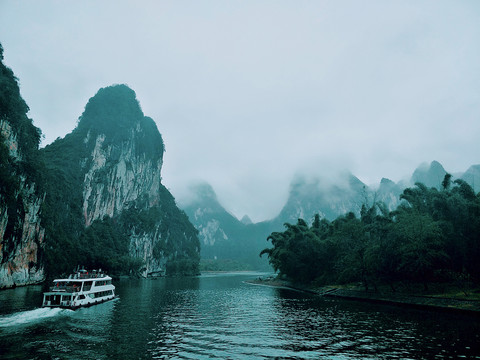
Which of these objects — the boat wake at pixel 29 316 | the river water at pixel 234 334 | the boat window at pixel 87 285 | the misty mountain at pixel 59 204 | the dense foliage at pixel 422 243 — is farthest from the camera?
the misty mountain at pixel 59 204

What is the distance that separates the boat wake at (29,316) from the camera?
32719mm

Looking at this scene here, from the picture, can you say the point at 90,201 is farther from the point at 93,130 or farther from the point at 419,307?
the point at 419,307

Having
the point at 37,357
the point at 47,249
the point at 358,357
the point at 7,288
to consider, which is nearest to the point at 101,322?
the point at 37,357

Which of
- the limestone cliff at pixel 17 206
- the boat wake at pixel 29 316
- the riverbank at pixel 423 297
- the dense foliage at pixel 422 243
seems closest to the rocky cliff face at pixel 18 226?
the limestone cliff at pixel 17 206

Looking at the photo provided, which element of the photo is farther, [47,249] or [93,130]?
[93,130]

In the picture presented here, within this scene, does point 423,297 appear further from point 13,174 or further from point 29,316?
point 13,174

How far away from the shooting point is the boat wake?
32.7m

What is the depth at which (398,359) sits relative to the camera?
21.9 m

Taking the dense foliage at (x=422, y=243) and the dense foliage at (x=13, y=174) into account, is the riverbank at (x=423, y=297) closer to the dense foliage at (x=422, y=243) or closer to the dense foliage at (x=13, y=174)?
the dense foliage at (x=422, y=243)

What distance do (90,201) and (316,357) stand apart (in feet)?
571

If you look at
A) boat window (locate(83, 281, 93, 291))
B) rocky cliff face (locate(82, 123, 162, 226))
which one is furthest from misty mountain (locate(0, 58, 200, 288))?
boat window (locate(83, 281, 93, 291))

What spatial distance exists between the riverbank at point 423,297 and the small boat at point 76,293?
46543 mm

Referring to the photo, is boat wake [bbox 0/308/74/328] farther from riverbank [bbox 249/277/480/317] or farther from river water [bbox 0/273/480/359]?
riverbank [bbox 249/277/480/317]

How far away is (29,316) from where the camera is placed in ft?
118
